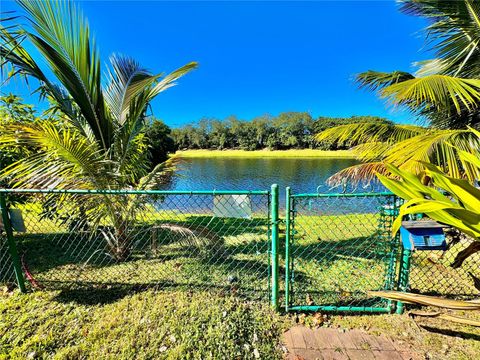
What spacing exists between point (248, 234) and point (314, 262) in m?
1.63

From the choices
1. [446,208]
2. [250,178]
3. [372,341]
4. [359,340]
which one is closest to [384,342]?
[372,341]

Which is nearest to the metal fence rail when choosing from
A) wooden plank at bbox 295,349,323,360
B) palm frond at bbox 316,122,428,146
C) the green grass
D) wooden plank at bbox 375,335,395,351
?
the green grass

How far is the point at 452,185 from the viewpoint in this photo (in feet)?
4.95

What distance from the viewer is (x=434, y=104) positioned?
12.1ft

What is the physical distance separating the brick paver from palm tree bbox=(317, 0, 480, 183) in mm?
1552

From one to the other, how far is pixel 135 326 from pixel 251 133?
66.7 m

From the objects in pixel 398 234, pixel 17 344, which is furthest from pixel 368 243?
A: pixel 17 344

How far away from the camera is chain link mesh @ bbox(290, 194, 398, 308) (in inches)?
94.3

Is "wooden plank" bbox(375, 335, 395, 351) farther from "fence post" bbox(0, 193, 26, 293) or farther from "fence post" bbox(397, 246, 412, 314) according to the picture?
"fence post" bbox(0, 193, 26, 293)

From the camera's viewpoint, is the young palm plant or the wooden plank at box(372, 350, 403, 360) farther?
the wooden plank at box(372, 350, 403, 360)

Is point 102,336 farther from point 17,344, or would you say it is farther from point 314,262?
point 314,262

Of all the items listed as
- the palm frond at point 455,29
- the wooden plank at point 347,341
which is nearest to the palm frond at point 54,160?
the wooden plank at point 347,341

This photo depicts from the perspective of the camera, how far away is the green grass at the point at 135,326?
6.47ft

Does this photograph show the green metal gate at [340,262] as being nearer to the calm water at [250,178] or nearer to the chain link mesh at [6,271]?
the calm water at [250,178]
